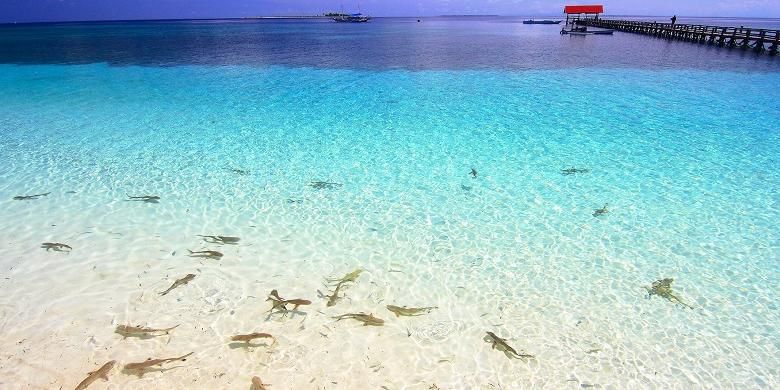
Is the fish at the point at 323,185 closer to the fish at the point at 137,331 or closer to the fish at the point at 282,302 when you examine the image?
the fish at the point at 282,302

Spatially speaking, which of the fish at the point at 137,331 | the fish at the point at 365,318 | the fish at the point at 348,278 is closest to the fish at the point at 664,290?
the fish at the point at 365,318

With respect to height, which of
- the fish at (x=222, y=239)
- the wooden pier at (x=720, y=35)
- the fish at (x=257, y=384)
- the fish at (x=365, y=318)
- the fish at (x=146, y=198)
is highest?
the wooden pier at (x=720, y=35)

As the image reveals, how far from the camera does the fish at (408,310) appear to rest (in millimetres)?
4881

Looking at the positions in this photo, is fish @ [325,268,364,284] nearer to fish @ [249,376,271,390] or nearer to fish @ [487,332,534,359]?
fish @ [249,376,271,390]

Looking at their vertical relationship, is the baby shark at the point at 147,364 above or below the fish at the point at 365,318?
above

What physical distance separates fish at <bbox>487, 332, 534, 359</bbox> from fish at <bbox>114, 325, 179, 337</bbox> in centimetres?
347

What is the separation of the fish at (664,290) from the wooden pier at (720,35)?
33.2 metres

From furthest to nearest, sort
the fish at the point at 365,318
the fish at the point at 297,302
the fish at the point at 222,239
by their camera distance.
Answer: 1. the fish at the point at 222,239
2. the fish at the point at 297,302
3. the fish at the point at 365,318

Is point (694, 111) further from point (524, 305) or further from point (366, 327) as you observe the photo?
point (366, 327)

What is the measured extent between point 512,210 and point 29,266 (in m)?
7.33

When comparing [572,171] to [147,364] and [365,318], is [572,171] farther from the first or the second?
[147,364]

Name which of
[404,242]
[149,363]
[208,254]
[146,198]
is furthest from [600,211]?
[146,198]

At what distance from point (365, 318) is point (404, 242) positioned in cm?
182

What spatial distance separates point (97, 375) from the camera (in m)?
3.95
